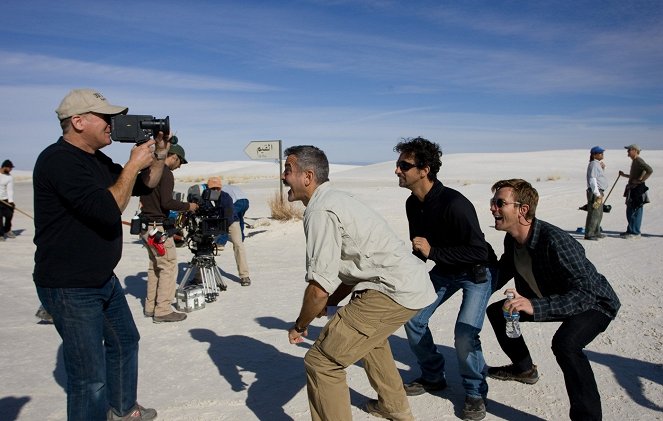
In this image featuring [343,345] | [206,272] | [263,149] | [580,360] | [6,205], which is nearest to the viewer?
[343,345]

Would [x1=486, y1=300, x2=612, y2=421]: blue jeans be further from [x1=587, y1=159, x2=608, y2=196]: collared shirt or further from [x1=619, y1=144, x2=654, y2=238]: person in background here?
[x1=619, y1=144, x2=654, y2=238]: person in background

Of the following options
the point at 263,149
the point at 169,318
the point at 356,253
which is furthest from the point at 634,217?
the point at 356,253

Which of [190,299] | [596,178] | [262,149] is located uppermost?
[262,149]

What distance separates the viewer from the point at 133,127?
3334 mm

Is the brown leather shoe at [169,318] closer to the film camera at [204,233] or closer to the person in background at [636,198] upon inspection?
the film camera at [204,233]

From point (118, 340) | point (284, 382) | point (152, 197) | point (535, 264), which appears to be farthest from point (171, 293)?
point (535, 264)

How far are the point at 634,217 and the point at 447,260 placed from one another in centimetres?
936

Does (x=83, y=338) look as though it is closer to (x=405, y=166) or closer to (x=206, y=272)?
(x=405, y=166)

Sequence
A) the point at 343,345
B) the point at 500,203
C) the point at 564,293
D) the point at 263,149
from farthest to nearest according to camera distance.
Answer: the point at 263,149
the point at 500,203
the point at 564,293
the point at 343,345

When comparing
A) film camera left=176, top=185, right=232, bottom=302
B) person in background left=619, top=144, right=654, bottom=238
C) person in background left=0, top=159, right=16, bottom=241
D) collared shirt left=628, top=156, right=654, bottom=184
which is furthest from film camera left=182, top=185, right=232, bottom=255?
collared shirt left=628, top=156, right=654, bottom=184

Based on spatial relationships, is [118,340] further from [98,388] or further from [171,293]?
[171,293]

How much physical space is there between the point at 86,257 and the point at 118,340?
76 centimetres

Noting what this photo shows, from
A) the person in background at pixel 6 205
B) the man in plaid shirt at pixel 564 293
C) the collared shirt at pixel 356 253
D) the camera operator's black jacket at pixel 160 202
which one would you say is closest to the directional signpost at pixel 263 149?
the person in background at pixel 6 205

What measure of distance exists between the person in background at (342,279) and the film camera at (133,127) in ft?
2.86
